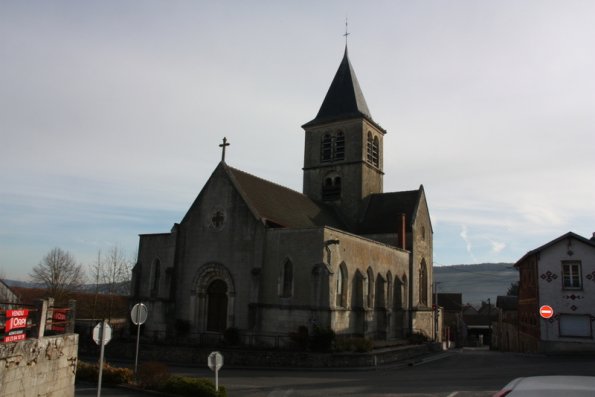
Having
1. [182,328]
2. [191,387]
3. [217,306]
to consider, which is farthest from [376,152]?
[191,387]

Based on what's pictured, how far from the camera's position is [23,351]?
11.8 m

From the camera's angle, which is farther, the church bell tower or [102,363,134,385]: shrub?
the church bell tower

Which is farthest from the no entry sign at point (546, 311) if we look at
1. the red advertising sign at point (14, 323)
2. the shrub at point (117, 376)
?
the red advertising sign at point (14, 323)

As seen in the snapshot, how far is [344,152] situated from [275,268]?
1614 centimetres

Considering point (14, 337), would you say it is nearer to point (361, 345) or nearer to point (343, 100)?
point (361, 345)

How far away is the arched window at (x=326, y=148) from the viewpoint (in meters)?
40.9

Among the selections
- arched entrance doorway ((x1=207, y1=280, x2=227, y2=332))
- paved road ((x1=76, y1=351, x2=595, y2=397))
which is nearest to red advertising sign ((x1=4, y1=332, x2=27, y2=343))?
paved road ((x1=76, y1=351, x2=595, y2=397))

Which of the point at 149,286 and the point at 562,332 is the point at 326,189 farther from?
the point at 562,332

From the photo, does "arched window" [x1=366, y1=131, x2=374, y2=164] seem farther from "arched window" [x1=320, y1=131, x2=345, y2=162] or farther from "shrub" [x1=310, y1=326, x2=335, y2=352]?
"shrub" [x1=310, y1=326, x2=335, y2=352]

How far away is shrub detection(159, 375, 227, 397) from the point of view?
47.7ft

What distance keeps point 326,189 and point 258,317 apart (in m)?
16.4

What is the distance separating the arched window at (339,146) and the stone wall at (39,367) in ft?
93.0

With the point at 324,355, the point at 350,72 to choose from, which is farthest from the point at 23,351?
the point at 350,72

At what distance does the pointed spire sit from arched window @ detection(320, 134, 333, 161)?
1.54 metres
